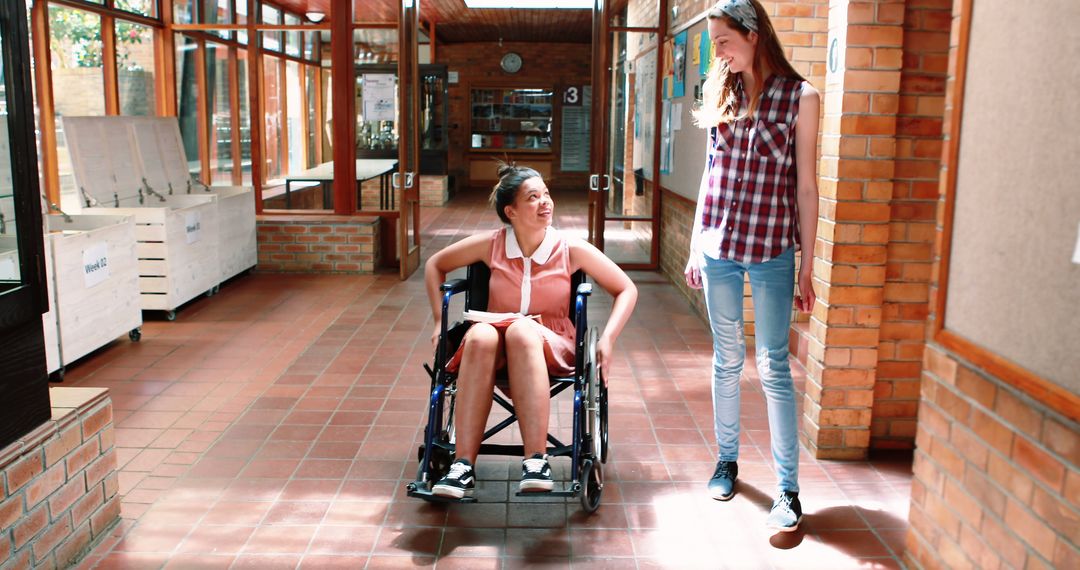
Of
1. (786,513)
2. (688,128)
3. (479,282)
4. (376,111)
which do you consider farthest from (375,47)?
(786,513)

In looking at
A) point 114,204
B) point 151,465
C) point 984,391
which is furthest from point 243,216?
point 984,391

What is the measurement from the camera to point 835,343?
336cm

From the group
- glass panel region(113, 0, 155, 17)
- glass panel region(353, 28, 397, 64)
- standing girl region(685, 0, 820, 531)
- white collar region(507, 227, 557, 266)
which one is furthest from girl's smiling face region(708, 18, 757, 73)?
glass panel region(353, 28, 397, 64)

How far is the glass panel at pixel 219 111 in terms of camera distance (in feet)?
27.6

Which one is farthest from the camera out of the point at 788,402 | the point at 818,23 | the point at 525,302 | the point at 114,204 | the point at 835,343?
the point at 114,204

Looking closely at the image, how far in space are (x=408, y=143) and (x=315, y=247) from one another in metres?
1.15

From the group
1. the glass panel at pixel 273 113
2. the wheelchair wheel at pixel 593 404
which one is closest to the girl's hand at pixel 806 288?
A: the wheelchair wheel at pixel 593 404

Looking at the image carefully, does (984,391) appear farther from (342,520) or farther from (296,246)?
(296,246)

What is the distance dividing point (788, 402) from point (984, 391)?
31.8 inches

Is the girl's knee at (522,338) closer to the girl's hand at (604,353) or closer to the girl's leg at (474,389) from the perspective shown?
the girl's leg at (474,389)

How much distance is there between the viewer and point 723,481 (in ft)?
10.3

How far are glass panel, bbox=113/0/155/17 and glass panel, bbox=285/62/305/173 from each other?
300 cm

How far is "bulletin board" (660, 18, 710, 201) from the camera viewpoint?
6.08 metres

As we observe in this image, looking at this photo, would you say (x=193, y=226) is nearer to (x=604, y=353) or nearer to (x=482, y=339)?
(x=482, y=339)
